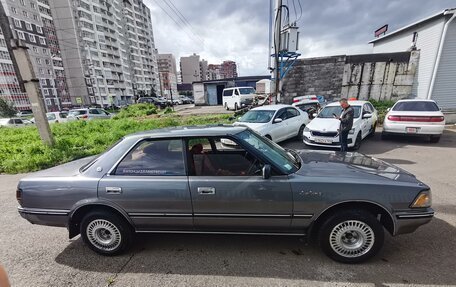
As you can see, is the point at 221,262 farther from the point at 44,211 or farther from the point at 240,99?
the point at 240,99

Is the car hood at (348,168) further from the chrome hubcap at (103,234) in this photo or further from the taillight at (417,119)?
the taillight at (417,119)

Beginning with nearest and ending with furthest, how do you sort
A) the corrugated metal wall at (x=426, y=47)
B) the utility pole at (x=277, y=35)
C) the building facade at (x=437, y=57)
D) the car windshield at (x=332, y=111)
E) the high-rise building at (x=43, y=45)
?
the car windshield at (x=332, y=111)
the utility pole at (x=277, y=35)
the building facade at (x=437, y=57)
the corrugated metal wall at (x=426, y=47)
the high-rise building at (x=43, y=45)

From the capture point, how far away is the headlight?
2258mm

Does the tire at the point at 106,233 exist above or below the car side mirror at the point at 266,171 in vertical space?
below

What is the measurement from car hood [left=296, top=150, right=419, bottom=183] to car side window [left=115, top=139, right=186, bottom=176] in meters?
1.38

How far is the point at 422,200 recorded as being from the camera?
227 cm

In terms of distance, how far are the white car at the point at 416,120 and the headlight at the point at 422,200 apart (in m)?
6.38

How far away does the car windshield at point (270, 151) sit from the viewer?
253cm

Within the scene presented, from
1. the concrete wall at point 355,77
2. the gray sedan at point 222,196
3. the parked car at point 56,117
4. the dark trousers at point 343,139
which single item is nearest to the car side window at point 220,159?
the gray sedan at point 222,196

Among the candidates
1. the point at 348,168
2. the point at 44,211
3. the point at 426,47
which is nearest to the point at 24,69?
the point at 44,211

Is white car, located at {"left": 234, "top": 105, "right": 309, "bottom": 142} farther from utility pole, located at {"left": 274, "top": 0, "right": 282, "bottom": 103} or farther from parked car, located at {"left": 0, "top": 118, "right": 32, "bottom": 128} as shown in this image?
parked car, located at {"left": 0, "top": 118, "right": 32, "bottom": 128}

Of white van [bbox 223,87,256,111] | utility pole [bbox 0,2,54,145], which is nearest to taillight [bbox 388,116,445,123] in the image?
utility pole [bbox 0,2,54,145]

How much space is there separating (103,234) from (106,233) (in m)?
0.04

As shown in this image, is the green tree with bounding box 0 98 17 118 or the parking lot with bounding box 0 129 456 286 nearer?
the parking lot with bounding box 0 129 456 286
